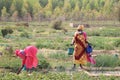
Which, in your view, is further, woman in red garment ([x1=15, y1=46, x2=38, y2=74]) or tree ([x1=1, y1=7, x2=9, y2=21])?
tree ([x1=1, y1=7, x2=9, y2=21])

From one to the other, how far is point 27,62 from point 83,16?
58083 mm

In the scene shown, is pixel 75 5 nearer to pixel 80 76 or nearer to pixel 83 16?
pixel 83 16

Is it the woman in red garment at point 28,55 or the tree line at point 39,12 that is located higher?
the woman in red garment at point 28,55

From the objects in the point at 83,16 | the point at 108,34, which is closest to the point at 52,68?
the point at 108,34

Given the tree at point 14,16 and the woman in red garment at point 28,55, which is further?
the tree at point 14,16

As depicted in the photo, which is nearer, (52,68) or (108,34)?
(52,68)

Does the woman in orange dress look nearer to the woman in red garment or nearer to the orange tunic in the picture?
the orange tunic

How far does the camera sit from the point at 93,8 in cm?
7950

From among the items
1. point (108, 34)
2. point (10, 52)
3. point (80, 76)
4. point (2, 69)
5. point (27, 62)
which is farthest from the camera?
point (108, 34)

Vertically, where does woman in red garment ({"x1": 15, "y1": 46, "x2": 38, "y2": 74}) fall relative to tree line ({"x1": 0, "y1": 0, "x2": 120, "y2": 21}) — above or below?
above

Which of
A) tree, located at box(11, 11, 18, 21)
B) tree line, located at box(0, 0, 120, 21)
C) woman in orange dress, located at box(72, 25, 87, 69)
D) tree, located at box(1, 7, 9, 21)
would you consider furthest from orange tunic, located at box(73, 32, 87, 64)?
tree, located at box(11, 11, 18, 21)

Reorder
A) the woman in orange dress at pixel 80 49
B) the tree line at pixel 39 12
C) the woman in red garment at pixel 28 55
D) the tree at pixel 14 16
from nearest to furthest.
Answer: the woman in red garment at pixel 28 55, the woman in orange dress at pixel 80 49, the tree at pixel 14 16, the tree line at pixel 39 12

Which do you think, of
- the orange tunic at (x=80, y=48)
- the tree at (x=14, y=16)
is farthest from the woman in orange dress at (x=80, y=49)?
the tree at (x=14, y=16)

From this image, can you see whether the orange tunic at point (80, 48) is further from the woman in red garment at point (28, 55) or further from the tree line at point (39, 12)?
the tree line at point (39, 12)
